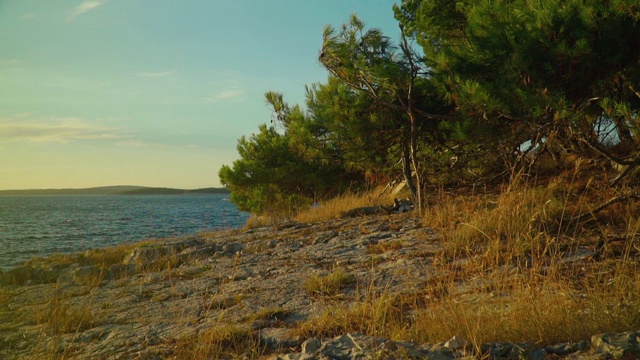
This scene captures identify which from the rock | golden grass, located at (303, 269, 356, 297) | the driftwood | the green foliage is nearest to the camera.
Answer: the rock

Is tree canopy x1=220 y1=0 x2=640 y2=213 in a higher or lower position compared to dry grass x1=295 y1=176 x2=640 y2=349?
higher

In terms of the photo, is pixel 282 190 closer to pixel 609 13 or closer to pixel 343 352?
pixel 609 13

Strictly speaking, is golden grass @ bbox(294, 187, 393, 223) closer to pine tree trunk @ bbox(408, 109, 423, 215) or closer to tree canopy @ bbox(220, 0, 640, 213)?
tree canopy @ bbox(220, 0, 640, 213)

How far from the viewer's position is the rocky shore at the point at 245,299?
9.43 ft

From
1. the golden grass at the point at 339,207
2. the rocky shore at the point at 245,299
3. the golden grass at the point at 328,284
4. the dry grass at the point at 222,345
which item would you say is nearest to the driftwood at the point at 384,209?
the golden grass at the point at 339,207

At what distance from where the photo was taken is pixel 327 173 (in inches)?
661

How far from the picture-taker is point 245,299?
4.93 m

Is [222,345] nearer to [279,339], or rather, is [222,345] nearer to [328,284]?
[279,339]

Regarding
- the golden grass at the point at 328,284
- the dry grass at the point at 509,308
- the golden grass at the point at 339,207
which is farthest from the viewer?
the golden grass at the point at 339,207

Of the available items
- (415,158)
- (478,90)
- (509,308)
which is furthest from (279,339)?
(415,158)

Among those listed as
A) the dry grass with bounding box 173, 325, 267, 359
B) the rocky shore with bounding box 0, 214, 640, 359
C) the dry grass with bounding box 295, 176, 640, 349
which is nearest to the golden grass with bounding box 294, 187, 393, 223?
the rocky shore with bounding box 0, 214, 640, 359

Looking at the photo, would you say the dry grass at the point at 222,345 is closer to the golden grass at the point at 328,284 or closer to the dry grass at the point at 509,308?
the dry grass at the point at 509,308

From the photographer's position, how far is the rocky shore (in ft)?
9.43

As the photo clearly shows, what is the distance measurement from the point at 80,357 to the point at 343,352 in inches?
83.9
